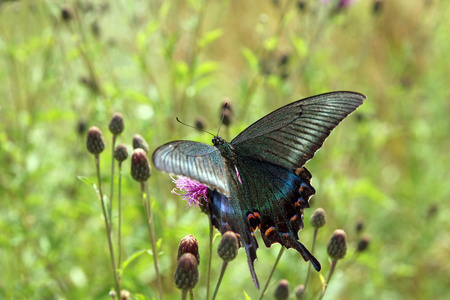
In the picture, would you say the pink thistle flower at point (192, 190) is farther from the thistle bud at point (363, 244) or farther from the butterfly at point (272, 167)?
the thistle bud at point (363, 244)

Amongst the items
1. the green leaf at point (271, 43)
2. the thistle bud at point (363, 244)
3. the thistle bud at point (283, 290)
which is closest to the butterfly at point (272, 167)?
the thistle bud at point (283, 290)

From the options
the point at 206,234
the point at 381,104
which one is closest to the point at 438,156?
the point at 381,104

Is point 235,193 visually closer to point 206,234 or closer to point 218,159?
point 218,159

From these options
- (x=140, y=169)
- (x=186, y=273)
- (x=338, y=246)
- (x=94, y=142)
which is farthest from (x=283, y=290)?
(x=94, y=142)

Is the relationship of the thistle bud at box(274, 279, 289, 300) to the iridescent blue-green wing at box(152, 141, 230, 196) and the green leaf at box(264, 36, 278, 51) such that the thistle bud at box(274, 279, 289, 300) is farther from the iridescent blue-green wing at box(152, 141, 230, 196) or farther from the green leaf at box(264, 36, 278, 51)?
the green leaf at box(264, 36, 278, 51)

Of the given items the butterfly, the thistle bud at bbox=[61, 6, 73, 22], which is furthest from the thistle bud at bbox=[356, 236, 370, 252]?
the thistle bud at bbox=[61, 6, 73, 22]

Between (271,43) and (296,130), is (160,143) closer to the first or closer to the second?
(271,43)
